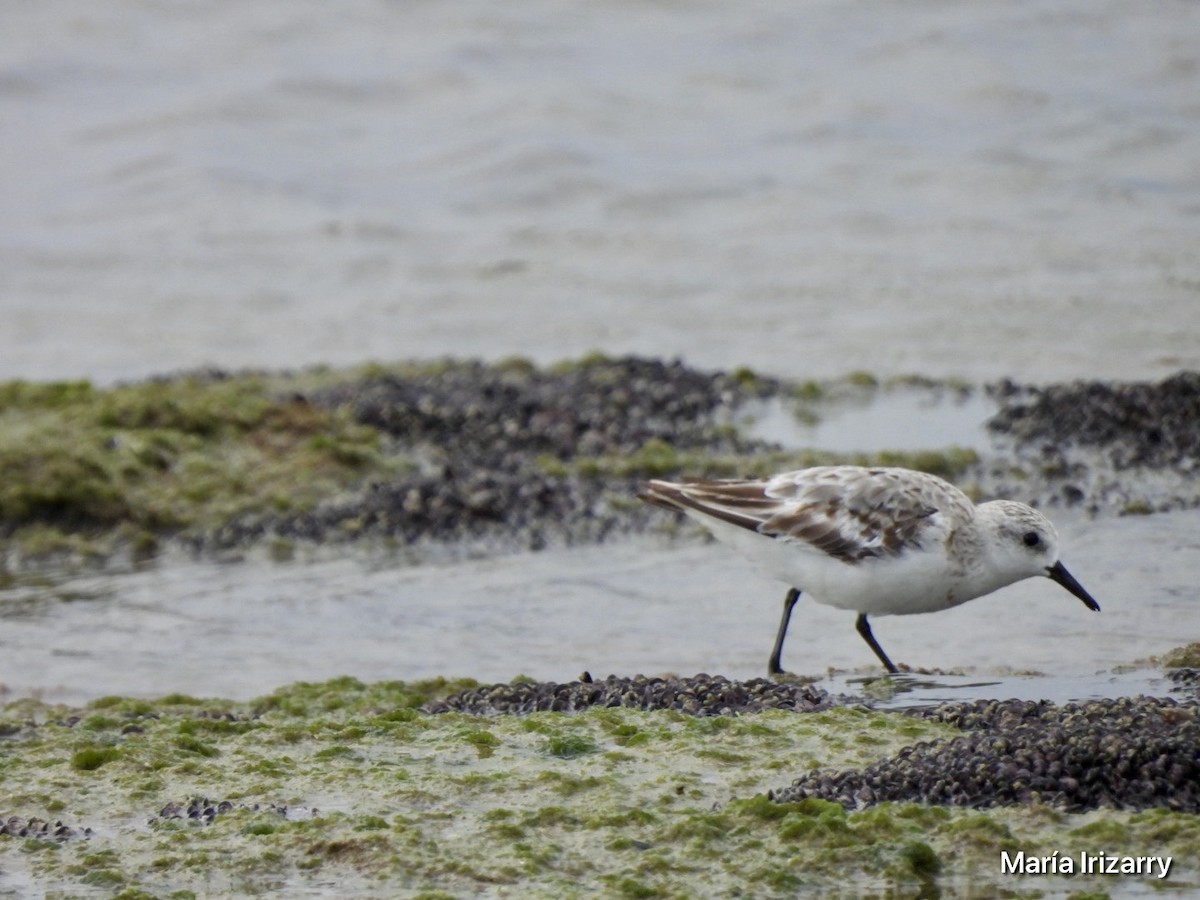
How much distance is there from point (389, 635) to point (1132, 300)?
23.8ft

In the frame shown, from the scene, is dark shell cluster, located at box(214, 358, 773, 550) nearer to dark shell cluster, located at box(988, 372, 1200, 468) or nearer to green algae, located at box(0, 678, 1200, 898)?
dark shell cluster, located at box(988, 372, 1200, 468)

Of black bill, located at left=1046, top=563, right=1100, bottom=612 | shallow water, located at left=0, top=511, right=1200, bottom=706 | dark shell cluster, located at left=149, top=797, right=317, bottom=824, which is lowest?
dark shell cluster, located at left=149, top=797, right=317, bottom=824

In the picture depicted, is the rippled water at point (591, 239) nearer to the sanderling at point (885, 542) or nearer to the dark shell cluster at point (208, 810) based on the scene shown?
the sanderling at point (885, 542)

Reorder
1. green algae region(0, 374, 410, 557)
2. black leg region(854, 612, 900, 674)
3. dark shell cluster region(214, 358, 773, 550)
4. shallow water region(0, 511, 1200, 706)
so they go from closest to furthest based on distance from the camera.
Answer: black leg region(854, 612, 900, 674) → shallow water region(0, 511, 1200, 706) → dark shell cluster region(214, 358, 773, 550) → green algae region(0, 374, 410, 557)

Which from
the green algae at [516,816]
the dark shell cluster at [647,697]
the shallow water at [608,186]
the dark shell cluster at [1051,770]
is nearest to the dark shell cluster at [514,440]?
the shallow water at [608,186]

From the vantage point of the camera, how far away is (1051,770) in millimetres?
4941

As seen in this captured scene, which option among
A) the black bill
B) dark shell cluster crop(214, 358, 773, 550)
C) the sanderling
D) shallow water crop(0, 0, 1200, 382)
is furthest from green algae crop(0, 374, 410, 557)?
the black bill

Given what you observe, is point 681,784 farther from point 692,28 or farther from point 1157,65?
point 692,28

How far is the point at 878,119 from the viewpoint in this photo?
1806 cm

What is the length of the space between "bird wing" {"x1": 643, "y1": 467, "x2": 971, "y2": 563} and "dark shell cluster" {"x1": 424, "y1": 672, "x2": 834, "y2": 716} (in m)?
0.71

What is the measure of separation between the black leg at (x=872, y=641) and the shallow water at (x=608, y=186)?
4.71 metres

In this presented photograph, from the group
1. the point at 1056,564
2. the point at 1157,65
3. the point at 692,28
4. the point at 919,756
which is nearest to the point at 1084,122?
the point at 1157,65

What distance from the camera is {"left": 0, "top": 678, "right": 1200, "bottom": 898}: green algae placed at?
461 cm

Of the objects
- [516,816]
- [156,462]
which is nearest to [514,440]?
[156,462]
